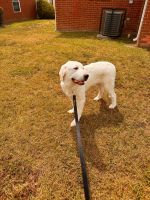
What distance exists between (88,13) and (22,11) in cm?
1351

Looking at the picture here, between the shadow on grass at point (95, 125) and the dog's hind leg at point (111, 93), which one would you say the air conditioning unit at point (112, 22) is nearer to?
the shadow on grass at point (95, 125)

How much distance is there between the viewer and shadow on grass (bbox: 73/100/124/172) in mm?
2921

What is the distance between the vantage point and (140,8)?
359 inches

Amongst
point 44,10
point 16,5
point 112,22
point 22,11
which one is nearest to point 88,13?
point 112,22

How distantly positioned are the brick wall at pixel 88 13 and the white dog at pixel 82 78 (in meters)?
6.95

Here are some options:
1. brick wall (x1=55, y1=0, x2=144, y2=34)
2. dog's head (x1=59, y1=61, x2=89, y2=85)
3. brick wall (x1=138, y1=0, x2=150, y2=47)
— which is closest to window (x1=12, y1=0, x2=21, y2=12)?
brick wall (x1=55, y1=0, x2=144, y2=34)

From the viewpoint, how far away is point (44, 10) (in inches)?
811

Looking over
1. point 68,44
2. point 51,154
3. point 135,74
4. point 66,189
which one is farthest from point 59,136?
point 68,44

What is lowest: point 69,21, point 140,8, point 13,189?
point 13,189

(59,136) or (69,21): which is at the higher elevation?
(69,21)

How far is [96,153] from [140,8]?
343 inches

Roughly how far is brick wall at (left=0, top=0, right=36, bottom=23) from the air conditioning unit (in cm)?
1338

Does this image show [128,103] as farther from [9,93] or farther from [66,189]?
[9,93]

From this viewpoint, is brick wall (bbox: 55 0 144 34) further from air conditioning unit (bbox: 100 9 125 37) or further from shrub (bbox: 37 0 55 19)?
shrub (bbox: 37 0 55 19)
